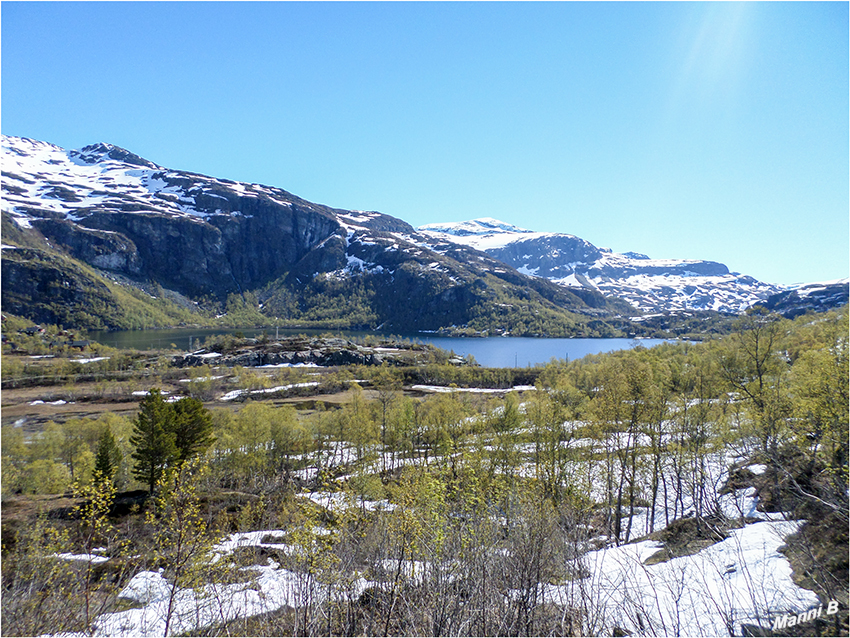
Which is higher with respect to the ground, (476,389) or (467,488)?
(467,488)

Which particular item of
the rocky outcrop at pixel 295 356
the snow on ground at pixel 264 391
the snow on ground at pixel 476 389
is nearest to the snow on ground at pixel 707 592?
the snow on ground at pixel 476 389

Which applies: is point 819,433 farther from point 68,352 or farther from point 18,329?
point 18,329

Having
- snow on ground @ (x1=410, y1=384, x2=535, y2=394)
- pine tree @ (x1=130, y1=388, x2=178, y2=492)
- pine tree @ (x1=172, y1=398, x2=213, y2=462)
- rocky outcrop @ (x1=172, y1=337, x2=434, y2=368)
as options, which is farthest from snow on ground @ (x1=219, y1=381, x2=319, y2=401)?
pine tree @ (x1=130, y1=388, x2=178, y2=492)

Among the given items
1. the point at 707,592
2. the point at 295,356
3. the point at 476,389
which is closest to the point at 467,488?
the point at 707,592

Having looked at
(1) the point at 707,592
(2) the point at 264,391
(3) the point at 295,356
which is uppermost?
(1) the point at 707,592

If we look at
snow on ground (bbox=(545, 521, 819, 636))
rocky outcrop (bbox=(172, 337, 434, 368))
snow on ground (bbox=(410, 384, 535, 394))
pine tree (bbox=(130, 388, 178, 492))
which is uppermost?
snow on ground (bbox=(545, 521, 819, 636))

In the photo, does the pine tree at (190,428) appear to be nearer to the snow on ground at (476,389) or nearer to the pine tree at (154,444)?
the pine tree at (154,444)

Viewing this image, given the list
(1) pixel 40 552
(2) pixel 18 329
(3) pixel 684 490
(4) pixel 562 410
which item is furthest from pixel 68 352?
(3) pixel 684 490

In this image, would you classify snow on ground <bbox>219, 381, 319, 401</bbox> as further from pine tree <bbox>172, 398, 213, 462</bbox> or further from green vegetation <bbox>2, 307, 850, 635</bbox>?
pine tree <bbox>172, 398, 213, 462</bbox>

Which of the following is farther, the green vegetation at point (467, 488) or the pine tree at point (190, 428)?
the pine tree at point (190, 428)

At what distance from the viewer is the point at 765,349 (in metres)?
31.0

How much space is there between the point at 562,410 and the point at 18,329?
822 feet

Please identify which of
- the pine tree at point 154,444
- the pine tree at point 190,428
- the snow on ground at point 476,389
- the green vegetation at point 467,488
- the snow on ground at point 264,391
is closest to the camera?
the green vegetation at point 467,488

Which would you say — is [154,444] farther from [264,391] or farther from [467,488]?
[264,391]
